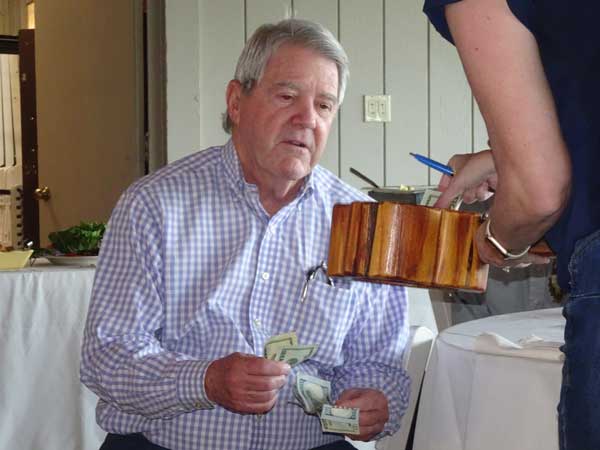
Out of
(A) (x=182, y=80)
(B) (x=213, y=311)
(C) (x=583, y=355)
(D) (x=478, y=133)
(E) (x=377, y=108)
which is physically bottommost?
(B) (x=213, y=311)

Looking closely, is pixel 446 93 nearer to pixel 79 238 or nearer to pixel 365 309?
pixel 79 238

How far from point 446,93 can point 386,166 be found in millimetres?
459

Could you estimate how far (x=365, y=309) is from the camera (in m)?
1.72

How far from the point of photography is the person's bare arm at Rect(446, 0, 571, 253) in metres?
0.86

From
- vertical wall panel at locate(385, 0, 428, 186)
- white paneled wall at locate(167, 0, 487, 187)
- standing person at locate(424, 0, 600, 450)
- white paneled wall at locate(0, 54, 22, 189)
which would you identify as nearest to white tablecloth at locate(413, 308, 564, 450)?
standing person at locate(424, 0, 600, 450)

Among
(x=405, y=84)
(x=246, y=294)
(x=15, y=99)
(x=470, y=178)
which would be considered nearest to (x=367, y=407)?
(x=246, y=294)

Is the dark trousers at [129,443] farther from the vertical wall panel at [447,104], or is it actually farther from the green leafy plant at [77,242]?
the vertical wall panel at [447,104]

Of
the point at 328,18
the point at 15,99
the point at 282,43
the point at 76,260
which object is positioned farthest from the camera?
the point at 15,99

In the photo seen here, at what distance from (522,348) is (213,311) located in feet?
1.76

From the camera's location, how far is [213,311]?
5.24 ft

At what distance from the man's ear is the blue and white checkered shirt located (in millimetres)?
86

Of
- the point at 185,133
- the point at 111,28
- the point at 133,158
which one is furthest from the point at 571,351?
the point at 111,28

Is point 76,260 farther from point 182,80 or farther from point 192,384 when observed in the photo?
point 192,384

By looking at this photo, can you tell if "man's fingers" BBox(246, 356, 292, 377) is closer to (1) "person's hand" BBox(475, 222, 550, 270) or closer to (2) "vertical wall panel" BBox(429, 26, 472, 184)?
(1) "person's hand" BBox(475, 222, 550, 270)
